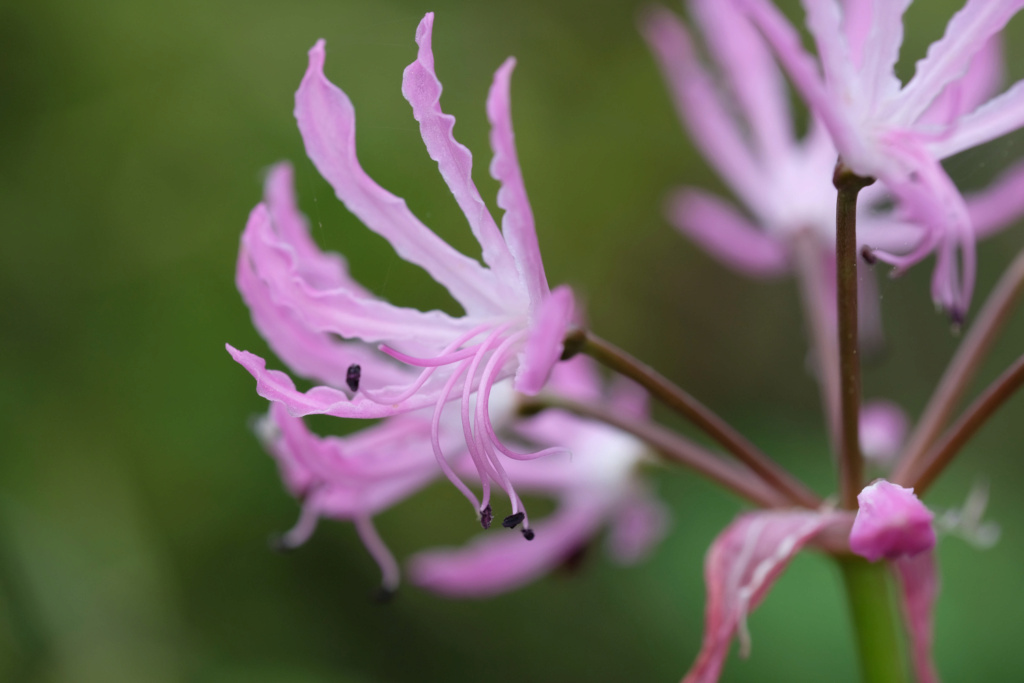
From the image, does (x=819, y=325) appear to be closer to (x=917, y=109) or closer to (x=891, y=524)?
(x=917, y=109)

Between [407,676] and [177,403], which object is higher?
[177,403]

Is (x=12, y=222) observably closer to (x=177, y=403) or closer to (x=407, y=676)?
(x=177, y=403)

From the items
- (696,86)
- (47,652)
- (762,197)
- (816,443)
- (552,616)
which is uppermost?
(696,86)

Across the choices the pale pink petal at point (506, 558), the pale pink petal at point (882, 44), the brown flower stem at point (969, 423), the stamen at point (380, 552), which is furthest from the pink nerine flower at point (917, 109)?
the pale pink petal at point (506, 558)

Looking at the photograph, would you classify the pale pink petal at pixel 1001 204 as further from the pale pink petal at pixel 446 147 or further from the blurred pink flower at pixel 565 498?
the pale pink petal at pixel 446 147

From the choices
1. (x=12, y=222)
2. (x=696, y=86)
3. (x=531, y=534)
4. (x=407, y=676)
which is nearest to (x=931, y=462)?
(x=531, y=534)

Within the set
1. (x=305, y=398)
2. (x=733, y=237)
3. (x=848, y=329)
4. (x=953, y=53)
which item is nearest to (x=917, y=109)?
(x=953, y=53)
